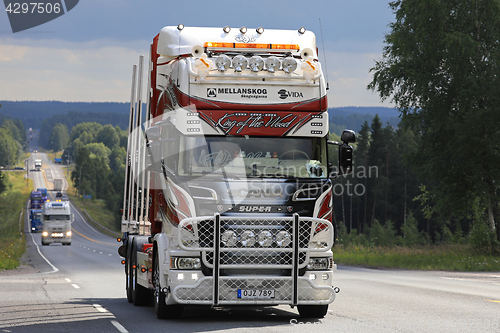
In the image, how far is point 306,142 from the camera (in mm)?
10914

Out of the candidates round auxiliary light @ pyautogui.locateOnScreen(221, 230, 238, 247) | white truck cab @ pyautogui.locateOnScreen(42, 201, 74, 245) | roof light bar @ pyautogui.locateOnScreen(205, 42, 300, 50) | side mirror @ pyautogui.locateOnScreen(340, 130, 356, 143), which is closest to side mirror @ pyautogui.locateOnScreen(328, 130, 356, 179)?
side mirror @ pyautogui.locateOnScreen(340, 130, 356, 143)

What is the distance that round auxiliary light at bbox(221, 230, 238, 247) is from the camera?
1020cm

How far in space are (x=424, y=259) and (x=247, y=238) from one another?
819 inches

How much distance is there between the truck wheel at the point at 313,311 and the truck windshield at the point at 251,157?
2299 mm

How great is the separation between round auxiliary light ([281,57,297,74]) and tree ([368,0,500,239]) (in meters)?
22.2

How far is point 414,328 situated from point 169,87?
18.8ft

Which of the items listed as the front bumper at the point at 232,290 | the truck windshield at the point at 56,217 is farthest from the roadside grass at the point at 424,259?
the truck windshield at the point at 56,217

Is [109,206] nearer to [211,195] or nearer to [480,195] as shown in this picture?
[480,195]

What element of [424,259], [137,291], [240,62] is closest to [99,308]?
Answer: [137,291]

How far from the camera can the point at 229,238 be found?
1022 centimetres

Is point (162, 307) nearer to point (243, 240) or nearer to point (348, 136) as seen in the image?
point (243, 240)

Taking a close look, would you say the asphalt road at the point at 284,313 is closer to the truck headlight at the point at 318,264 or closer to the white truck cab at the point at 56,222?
the truck headlight at the point at 318,264

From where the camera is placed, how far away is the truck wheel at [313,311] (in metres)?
11.3

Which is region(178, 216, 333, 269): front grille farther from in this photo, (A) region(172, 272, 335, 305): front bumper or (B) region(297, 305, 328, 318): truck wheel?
(B) region(297, 305, 328, 318): truck wheel
